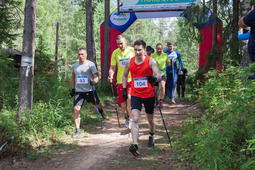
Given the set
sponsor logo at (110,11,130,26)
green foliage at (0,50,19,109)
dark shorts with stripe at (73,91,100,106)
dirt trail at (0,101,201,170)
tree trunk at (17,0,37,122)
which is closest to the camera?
dirt trail at (0,101,201,170)

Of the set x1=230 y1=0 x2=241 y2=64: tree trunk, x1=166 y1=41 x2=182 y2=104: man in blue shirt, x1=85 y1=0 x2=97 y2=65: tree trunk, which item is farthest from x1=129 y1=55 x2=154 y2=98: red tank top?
x1=85 y1=0 x2=97 y2=65: tree trunk

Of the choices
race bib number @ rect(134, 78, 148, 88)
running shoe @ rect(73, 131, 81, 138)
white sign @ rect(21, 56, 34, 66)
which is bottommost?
running shoe @ rect(73, 131, 81, 138)

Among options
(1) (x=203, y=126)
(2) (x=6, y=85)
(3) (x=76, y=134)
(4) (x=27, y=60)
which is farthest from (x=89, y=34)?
(1) (x=203, y=126)

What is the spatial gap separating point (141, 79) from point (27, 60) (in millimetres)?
2736

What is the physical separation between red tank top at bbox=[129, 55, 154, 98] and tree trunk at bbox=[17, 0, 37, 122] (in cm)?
251

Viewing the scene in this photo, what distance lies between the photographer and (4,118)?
5.25 m

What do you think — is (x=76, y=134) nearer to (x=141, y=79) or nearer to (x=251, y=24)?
(x=141, y=79)

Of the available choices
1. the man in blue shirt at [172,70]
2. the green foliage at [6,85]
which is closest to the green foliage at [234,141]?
the green foliage at [6,85]

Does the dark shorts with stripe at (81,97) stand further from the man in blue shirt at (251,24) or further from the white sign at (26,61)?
the man in blue shirt at (251,24)

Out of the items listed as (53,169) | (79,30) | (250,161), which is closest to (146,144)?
(53,169)

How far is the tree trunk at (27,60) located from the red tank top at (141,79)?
2.51 metres

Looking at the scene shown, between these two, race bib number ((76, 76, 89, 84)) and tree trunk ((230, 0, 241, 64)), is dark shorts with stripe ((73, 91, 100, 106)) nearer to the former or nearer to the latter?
race bib number ((76, 76, 89, 84))

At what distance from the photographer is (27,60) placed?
17.9ft

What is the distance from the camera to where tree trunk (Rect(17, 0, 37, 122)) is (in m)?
5.41
